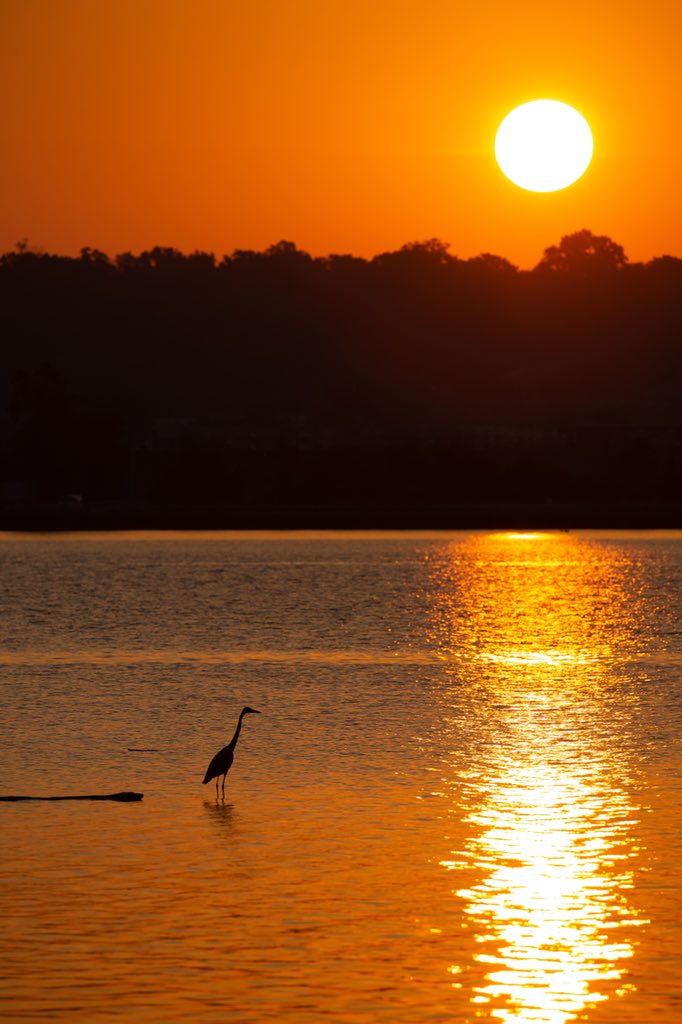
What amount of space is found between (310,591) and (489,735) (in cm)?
6615

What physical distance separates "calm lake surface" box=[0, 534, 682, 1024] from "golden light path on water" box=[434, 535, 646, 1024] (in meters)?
0.05

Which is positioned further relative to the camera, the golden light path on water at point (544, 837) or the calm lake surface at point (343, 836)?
the golden light path on water at point (544, 837)

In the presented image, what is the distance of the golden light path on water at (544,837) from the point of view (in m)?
18.1

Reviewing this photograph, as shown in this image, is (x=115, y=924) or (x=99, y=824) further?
(x=99, y=824)

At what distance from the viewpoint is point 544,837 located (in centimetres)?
2494

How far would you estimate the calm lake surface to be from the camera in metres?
17.9

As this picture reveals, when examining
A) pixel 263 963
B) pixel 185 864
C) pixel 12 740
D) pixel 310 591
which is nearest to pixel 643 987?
pixel 263 963

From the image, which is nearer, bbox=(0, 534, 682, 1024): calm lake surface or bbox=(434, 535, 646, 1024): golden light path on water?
bbox=(0, 534, 682, 1024): calm lake surface

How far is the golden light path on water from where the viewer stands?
1806 cm

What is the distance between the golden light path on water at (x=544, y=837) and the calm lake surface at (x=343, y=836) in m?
0.05

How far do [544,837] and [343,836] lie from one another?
2.82 meters

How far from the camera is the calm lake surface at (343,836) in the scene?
703 inches

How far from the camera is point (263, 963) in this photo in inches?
734

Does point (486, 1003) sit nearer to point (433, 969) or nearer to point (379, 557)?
point (433, 969)
